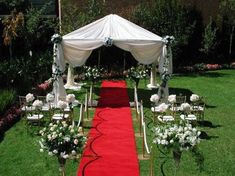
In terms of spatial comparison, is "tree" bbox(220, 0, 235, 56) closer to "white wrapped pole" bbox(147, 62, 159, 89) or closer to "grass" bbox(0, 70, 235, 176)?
"white wrapped pole" bbox(147, 62, 159, 89)

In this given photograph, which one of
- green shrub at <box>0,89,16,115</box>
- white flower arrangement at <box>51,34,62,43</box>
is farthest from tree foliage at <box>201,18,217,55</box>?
green shrub at <box>0,89,16,115</box>

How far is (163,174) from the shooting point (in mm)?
12969

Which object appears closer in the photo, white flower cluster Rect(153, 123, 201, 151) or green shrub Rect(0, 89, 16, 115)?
white flower cluster Rect(153, 123, 201, 151)

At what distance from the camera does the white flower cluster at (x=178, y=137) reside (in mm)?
10117

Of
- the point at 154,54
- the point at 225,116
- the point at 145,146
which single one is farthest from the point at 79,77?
the point at 145,146

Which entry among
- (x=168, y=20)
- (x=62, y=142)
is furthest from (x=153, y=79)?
(x=62, y=142)

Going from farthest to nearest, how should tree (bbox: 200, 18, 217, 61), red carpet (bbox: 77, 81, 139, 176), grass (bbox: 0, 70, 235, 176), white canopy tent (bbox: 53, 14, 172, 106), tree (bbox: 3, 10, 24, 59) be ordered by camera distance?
tree (bbox: 200, 18, 217, 61) < tree (bbox: 3, 10, 24, 59) < white canopy tent (bbox: 53, 14, 172, 106) < grass (bbox: 0, 70, 235, 176) < red carpet (bbox: 77, 81, 139, 176)

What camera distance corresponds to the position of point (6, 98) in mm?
19344

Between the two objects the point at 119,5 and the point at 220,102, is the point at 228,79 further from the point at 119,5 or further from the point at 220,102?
the point at 119,5

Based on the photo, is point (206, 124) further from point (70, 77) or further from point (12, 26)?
point (12, 26)

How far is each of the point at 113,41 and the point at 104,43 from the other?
44 centimetres

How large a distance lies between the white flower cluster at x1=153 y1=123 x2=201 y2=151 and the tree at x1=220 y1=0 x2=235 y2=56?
24232 millimetres

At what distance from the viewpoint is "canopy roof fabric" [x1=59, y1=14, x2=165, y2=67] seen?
68.3ft

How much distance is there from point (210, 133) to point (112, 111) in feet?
16.4
